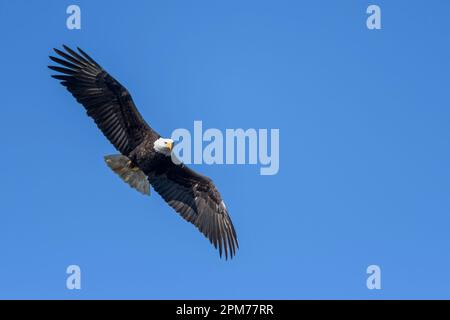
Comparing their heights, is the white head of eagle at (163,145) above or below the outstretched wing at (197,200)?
above

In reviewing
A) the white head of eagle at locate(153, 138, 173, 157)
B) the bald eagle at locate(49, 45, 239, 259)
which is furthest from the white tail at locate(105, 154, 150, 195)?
the white head of eagle at locate(153, 138, 173, 157)

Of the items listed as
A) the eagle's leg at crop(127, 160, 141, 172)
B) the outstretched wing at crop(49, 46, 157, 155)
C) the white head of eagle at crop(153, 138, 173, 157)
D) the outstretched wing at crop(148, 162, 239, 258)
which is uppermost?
the outstretched wing at crop(49, 46, 157, 155)

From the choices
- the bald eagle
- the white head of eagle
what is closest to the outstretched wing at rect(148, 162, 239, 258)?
the bald eagle

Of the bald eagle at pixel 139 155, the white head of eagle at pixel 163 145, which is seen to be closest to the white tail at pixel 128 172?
the bald eagle at pixel 139 155

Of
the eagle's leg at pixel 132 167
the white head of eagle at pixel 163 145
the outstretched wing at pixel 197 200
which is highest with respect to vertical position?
the white head of eagle at pixel 163 145

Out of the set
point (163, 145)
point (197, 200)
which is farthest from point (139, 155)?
point (197, 200)

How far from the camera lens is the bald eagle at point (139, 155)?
41.6 ft

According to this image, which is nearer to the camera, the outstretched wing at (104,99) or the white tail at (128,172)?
the outstretched wing at (104,99)

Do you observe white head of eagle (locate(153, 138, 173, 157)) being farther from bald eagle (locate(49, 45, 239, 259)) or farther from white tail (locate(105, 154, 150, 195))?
white tail (locate(105, 154, 150, 195))

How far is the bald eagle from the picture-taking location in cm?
1268

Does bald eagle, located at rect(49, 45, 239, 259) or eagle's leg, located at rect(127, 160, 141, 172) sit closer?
bald eagle, located at rect(49, 45, 239, 259)

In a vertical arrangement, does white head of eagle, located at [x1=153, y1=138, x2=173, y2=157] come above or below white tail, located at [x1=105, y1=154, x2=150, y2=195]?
above

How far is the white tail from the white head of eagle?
0.61 meters

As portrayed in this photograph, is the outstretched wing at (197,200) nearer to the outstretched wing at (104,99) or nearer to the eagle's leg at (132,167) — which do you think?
the eagle's leg at (132,167)
